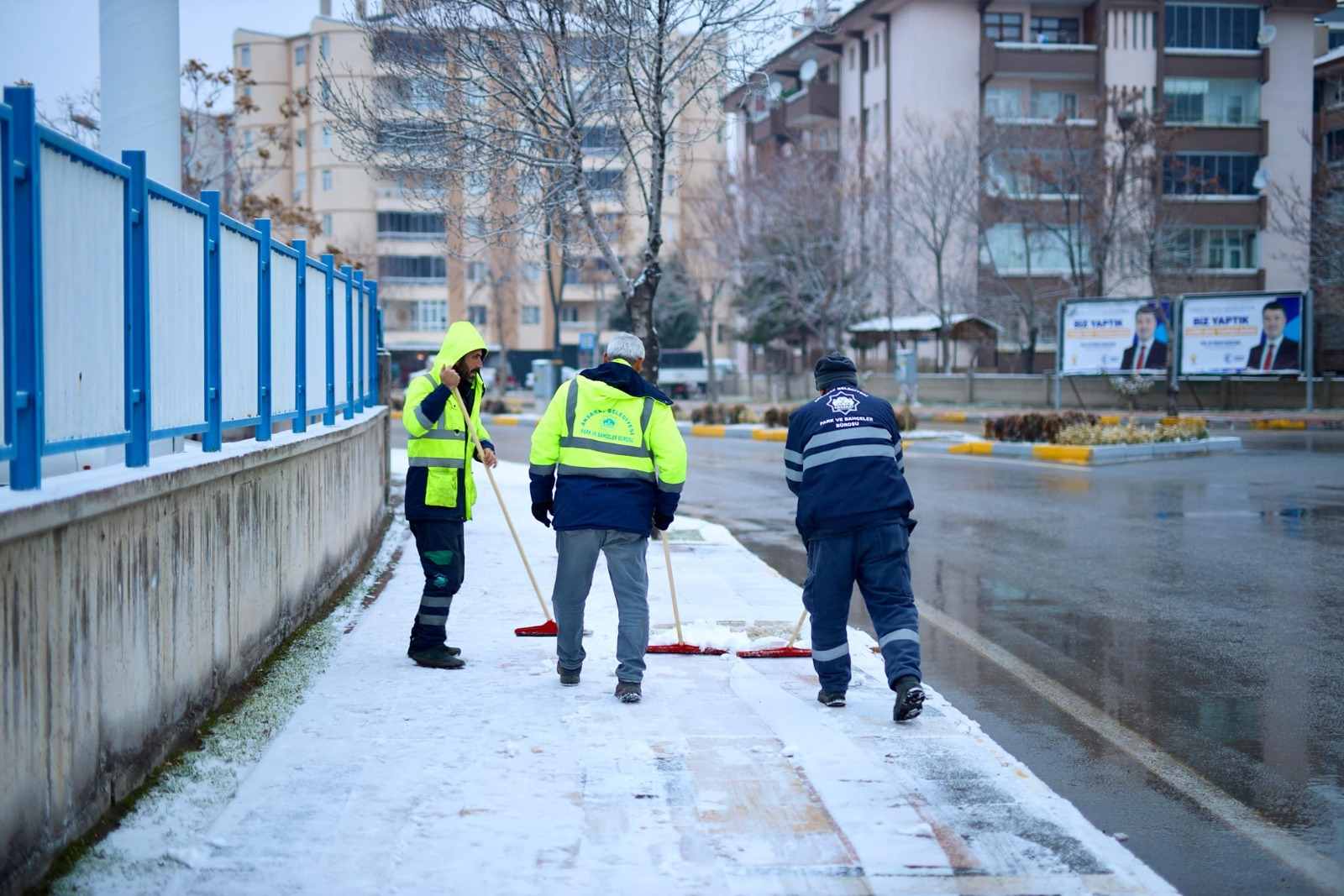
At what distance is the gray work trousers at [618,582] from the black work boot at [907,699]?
3.89 ft

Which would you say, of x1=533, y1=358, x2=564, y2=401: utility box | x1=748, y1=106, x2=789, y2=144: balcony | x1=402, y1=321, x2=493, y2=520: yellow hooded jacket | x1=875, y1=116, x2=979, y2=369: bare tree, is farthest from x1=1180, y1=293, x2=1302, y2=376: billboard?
x1=402, y1=321, x2=493, y2=520: yellow hooded jacket

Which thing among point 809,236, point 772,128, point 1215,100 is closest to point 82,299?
point 809,236

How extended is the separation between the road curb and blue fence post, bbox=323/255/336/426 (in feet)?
48.1

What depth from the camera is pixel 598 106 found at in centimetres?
1342

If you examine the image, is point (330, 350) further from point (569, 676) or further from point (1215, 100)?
point (1215, 100)

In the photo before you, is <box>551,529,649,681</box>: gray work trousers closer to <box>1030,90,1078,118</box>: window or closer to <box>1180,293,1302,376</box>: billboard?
<box>1180,293,1302,376</box>: billboard

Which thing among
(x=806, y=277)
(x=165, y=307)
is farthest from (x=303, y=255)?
(x=806, y=277)

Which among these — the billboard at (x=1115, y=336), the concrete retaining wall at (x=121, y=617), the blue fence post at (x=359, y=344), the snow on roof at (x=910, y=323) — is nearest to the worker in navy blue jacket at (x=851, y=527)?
the concrete retaining wall at (x=121, y=617)

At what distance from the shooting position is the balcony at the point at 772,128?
207 ft

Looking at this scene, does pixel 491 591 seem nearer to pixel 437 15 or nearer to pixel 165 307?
pixel 165 307

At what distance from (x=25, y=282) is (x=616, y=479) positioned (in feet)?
9.75

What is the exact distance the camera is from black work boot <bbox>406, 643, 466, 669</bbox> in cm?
711

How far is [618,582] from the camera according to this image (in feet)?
21.5

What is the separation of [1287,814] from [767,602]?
466 cm
